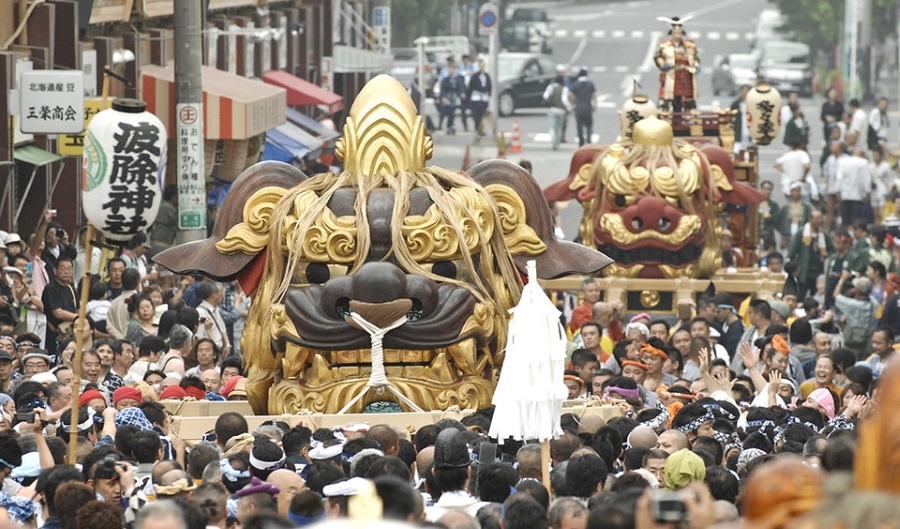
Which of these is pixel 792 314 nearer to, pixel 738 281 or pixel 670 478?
pixel 738 281

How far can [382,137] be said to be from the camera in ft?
42.5

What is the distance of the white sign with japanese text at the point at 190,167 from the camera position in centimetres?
1917

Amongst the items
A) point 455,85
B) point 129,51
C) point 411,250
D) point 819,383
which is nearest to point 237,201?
point 411,250

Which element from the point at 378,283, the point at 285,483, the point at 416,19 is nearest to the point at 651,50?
the point at 416,19

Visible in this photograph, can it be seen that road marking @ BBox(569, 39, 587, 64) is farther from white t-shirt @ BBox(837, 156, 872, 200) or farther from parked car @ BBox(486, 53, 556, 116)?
white t-shirt @ BBox(837, 156, 872, 200)

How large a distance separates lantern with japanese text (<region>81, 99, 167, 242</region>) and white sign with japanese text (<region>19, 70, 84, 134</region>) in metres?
5.63

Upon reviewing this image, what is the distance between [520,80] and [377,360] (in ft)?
120

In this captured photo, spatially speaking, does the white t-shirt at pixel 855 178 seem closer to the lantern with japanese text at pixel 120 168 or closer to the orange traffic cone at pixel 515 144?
the orange traffic cone at pixel 515 144

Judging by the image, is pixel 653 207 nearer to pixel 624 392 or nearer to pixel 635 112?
pixel 635 112

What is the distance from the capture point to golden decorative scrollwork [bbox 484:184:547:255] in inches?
520

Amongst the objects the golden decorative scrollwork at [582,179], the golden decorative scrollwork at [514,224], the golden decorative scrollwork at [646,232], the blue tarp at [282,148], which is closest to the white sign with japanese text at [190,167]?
the golden decorative scrollwork at [646,232]

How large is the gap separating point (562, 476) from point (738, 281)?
39.2 ft

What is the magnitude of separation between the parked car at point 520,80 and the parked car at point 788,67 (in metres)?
7.52

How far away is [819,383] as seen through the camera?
1436 centimetres
